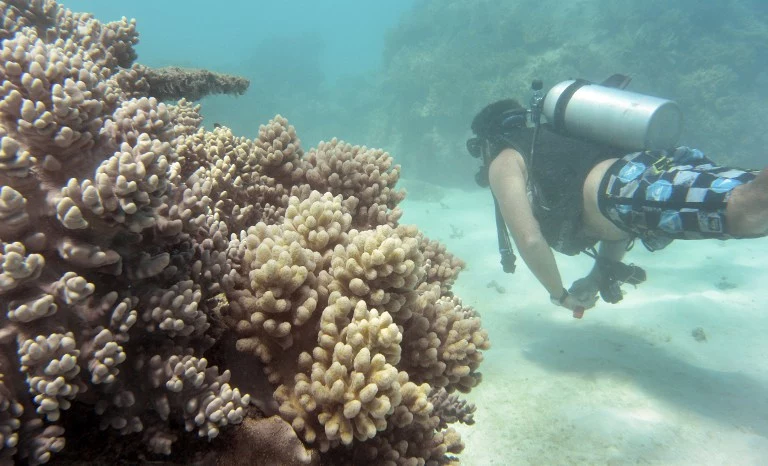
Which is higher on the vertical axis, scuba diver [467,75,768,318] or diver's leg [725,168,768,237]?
scuba diver [467,75,768,318]

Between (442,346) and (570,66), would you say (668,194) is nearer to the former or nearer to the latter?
(442,346)

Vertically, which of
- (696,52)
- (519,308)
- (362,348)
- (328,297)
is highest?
(696,52)

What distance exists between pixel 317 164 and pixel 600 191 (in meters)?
3.77

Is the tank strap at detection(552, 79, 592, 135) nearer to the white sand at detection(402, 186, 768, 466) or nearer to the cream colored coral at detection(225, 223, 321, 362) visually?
the white sand at detection(402, 186, 768, 466)

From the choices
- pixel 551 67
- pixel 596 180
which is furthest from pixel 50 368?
pixel 551 67

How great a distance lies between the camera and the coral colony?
127 cm

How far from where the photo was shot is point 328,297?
185 centimetres

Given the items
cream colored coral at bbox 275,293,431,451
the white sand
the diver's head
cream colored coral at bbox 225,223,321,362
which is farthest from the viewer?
the diver's head

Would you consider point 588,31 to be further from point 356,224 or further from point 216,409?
point 216,409

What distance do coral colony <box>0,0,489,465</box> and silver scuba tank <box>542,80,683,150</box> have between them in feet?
14.1

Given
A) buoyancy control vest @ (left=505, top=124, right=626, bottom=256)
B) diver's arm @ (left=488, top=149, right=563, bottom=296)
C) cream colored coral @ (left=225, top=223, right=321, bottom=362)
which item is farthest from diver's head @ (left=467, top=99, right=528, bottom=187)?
cream colored coral @ (left=225, top=223, right=321, bottom=362)

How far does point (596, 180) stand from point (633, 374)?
9.30 feet

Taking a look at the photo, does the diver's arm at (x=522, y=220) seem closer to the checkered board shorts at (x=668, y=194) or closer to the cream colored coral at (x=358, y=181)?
the checkered board shorts at (x=668, y=194)

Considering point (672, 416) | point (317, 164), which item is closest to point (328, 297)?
point (317, 164)
